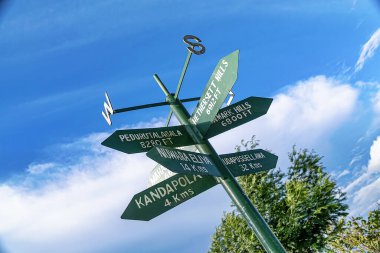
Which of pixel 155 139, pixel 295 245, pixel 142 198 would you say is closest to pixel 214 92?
pixel 155 139

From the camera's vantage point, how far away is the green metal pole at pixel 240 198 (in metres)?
5.15

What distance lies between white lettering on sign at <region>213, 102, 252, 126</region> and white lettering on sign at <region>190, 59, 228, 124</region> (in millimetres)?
394

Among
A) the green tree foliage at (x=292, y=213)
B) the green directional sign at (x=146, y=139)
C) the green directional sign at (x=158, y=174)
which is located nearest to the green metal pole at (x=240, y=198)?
the green directional sign at (x=146, y=139)

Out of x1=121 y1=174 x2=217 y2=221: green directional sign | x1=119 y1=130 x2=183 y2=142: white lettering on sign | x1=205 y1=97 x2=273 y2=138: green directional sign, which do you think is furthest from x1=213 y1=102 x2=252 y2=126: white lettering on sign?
x1=121 y1=174 x2=217 y2=221: green directional sign

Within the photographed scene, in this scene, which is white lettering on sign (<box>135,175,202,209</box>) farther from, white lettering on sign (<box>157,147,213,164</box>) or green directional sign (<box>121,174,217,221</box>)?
white lettering on sign (<box>157,147,213,164</box>)

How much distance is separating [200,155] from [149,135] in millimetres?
808

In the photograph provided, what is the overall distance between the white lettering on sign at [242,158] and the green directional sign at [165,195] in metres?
0.38

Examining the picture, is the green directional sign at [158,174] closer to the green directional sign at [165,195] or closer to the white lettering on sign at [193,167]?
the green directional sign at [165,195]

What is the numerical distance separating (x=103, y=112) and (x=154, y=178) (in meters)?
1.29

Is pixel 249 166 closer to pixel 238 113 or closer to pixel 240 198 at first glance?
pixel 240 198

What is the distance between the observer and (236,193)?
5.43 m

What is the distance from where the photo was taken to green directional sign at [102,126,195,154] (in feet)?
17.9

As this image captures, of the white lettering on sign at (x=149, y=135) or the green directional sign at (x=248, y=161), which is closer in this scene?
the white lettering on sign at (x=149, y=135)

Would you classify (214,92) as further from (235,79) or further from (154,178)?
(154,178)
